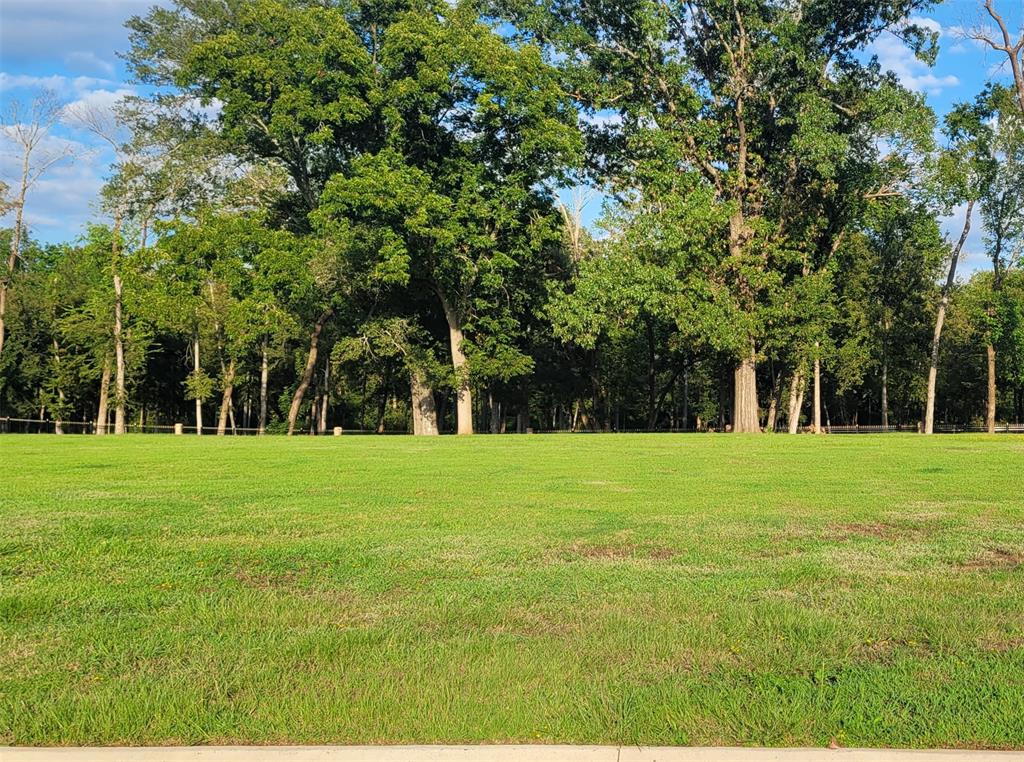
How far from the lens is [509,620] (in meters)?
5.51

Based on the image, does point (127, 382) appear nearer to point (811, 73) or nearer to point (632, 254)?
point (632, 254)

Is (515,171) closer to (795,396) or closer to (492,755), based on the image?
(795,396)

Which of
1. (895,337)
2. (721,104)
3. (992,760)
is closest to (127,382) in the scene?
(721,104)

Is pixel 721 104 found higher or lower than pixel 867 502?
higher

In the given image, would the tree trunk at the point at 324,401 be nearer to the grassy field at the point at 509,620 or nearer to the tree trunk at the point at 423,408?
the tree trunk at the point at 423,408

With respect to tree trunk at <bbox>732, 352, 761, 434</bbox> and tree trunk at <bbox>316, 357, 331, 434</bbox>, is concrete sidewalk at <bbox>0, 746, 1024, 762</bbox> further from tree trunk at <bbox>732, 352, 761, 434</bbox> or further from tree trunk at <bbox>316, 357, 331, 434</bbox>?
tree trunk at <bbox>316, 357, 331, 434</bbox>

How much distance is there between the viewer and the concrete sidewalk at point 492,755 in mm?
3658

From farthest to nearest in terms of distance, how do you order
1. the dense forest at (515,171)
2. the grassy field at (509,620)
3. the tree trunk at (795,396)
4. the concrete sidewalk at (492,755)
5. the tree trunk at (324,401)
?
the tree trunk at (324,401) → the tree trunk at (795,396) → the dense forest at (515,171) → the grassy field at (509,620) → the concrete sidewalk at (492,755)

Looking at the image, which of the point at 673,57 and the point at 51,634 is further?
the point at 673,57

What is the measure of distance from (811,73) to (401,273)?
1766 centimetres

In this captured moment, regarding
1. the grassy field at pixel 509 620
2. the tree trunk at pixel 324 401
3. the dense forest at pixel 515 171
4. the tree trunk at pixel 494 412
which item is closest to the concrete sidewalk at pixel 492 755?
the grassy field at pixel 509 620

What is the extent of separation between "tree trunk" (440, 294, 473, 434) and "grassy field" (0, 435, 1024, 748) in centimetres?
2549

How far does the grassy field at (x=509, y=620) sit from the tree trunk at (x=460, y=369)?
25493 mm

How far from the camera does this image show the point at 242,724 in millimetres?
4020
